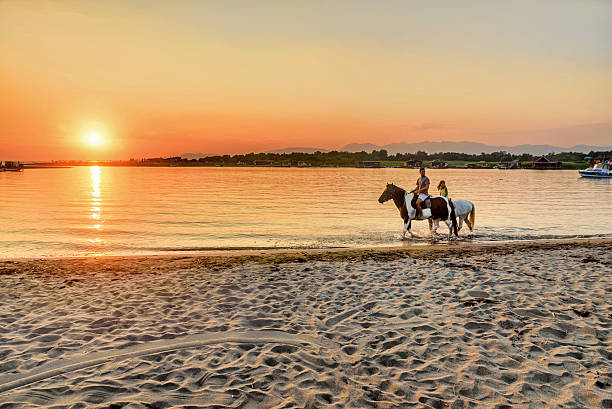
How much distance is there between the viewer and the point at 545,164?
18838 centimetres

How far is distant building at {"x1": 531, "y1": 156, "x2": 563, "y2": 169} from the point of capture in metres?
186

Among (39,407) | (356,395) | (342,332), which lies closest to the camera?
(39,407)

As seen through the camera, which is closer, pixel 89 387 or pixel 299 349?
pixel 89 387

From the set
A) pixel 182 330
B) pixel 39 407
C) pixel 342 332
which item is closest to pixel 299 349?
pixel 342 332

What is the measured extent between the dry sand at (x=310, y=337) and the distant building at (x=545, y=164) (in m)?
203

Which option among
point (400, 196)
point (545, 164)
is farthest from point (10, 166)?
point (545, 164)

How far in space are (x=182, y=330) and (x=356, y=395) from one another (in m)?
3.37

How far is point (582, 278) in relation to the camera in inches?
384

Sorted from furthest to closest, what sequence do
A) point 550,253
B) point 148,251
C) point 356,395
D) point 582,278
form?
point 148,251
point 550,253
point 582,278
point 356,395

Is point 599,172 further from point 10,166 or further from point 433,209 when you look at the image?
point 10,166

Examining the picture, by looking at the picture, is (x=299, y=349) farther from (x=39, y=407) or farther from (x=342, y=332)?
(x=39, y=407)

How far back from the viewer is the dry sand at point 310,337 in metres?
4.95

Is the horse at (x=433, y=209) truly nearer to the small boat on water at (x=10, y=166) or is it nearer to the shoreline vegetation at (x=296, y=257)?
the shoreline vegetation at (x=296, y=257)

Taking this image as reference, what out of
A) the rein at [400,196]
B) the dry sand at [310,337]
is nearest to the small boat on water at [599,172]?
the rein at [400,196]
